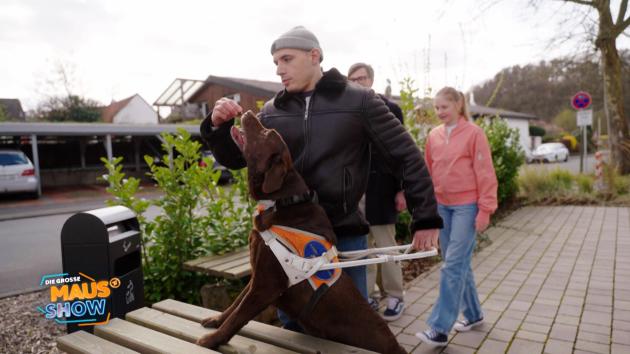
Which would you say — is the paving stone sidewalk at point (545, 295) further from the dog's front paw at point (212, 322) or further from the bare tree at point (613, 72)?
the bare tree at point (613, 72)

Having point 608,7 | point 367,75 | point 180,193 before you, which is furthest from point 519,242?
point 608,7

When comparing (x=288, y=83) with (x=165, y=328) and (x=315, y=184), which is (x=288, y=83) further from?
(x=165, y=328)

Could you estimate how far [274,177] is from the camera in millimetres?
1601

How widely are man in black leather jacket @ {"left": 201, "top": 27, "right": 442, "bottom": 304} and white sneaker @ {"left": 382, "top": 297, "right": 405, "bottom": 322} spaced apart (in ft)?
6.82

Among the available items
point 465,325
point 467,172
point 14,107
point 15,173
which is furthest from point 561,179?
point 14,107

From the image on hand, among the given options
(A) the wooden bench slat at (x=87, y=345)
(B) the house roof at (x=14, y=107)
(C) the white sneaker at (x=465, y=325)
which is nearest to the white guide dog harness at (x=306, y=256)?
(A) the wooden bench slat at (x=87, y=345)

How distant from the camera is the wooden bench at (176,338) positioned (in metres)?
1.75

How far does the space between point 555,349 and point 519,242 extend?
13.0 feet

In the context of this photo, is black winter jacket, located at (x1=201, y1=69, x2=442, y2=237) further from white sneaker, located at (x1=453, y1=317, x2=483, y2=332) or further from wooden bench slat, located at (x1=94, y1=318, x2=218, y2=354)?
white sneaker, located at (x1=453, y1=317, x2=483, y2=332)

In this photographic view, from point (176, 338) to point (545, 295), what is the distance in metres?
3.82

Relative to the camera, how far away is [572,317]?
12.2 ft

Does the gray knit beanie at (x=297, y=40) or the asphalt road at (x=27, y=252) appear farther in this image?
the asphalt road at (x=27, y=252)

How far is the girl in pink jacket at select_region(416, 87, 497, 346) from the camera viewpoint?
3.10 metres

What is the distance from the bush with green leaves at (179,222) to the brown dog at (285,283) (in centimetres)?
226
